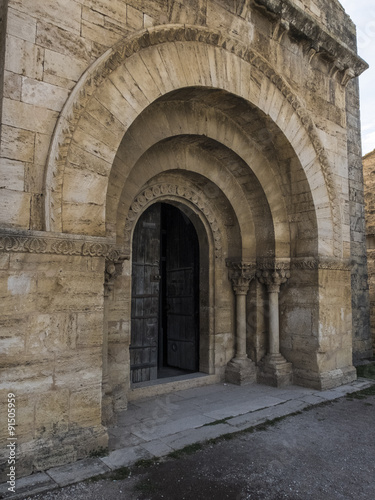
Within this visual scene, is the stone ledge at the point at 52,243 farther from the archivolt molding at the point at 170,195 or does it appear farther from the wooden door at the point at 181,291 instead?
the wooden door at the point at 181,291

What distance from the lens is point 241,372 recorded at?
18.1 feet

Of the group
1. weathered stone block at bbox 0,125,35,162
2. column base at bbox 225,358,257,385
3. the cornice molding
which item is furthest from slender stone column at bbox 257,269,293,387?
weathered stone block at bbox 0,125,35,162

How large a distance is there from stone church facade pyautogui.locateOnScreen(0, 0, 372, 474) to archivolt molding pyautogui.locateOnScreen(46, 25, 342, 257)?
0.02m

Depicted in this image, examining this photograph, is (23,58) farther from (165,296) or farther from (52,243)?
(165,296)

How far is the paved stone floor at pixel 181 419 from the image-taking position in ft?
9.35

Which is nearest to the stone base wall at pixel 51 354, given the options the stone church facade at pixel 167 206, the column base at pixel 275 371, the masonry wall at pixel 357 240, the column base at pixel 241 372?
the stone church facade at pixel 167 206

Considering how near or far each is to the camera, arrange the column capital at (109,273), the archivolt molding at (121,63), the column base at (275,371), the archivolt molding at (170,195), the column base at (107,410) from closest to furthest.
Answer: the archivolt molding at (121,63)
the column base at (107,410)
the column capital at (109,273)
the archivolt molding at (170,195)
the column base at (275,371)

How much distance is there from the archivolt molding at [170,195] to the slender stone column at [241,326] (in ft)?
1.42

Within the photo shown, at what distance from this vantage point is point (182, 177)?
18.3 ft

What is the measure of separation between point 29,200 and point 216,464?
102 inches

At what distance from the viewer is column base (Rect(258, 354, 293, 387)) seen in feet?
18.0

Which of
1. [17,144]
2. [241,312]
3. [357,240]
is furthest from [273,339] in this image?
[17,144]

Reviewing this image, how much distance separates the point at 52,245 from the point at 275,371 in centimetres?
383

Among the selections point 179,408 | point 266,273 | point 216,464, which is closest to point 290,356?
point 266,273
